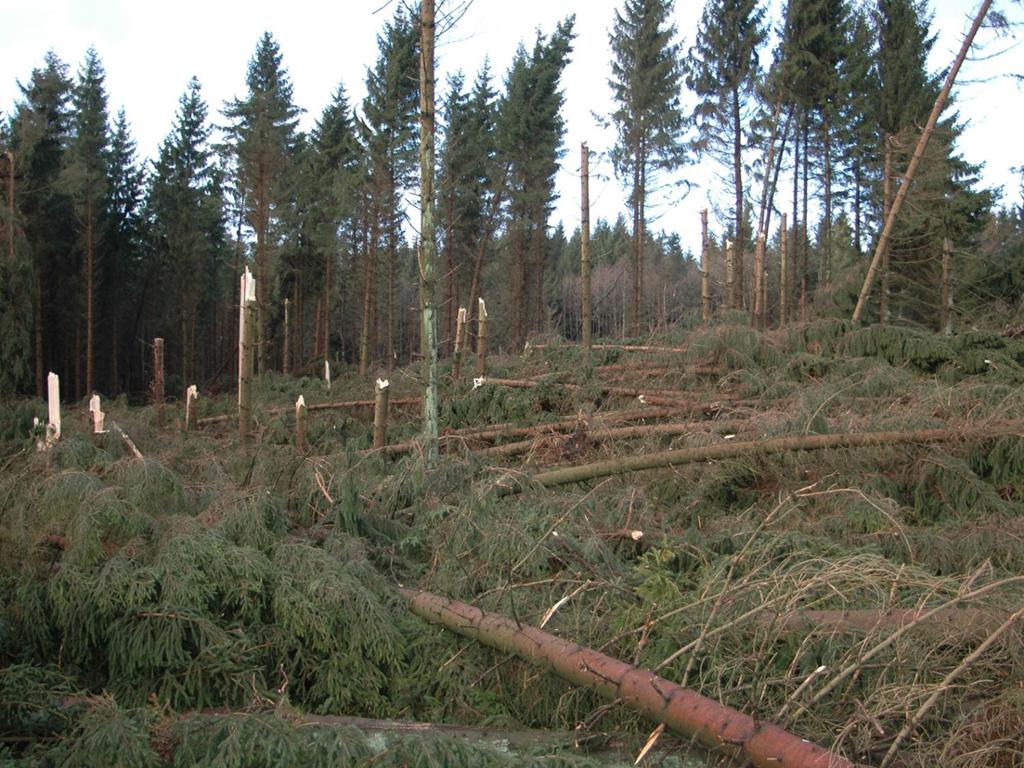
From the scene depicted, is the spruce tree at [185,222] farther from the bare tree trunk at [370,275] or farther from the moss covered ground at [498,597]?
the moss covered ground at [498,597]

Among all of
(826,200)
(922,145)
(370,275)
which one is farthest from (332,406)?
(826,200)

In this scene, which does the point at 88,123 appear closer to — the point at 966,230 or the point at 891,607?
the point at 966,230

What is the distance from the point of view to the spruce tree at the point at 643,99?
23.8 m

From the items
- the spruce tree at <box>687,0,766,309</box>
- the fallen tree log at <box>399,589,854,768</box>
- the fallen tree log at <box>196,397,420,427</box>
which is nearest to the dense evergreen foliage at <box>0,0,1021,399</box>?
the spruce tree at <box>687,0,766,309</box>

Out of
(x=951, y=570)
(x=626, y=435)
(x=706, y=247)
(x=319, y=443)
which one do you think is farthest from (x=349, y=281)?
(x=951, y=570)

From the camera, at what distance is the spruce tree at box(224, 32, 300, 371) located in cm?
2355

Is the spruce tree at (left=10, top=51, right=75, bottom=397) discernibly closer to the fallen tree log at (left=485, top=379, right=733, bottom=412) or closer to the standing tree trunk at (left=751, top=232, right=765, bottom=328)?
the fallen tree log at (left=485, top=379, right=733, bottom=412)

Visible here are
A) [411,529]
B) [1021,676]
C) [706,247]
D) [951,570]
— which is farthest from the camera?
[706,247]

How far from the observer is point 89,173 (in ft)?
87.9

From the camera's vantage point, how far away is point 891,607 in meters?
3.98

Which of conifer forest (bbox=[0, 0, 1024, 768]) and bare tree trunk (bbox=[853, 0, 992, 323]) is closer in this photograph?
conifer forest (bbox=[0, 0, 1024, 768])

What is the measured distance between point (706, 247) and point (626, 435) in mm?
11620

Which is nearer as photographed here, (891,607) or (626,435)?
(891,607)

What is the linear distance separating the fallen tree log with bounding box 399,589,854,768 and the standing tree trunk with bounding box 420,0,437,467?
4047 millimetres
